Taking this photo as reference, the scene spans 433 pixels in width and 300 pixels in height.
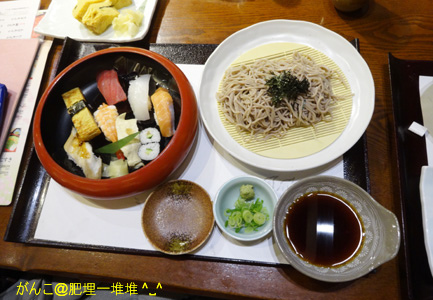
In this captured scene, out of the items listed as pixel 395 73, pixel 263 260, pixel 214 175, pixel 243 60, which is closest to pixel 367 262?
pixel 263 260

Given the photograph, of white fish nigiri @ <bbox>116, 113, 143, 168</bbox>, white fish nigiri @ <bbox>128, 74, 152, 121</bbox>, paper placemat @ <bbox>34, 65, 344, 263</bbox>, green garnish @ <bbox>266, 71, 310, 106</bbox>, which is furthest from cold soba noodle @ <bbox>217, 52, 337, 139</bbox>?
white fish nigiri @ <bbox>116, 113, 143, 168</bbox>

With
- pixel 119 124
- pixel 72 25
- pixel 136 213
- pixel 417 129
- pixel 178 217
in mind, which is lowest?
pixel 136 213

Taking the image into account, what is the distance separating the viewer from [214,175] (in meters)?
1.84

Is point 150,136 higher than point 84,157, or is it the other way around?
point 150,136

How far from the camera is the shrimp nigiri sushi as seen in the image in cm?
183

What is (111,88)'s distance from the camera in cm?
202

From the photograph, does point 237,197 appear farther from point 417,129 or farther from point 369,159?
point 417,129

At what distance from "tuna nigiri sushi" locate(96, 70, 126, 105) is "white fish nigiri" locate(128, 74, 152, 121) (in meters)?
0.09

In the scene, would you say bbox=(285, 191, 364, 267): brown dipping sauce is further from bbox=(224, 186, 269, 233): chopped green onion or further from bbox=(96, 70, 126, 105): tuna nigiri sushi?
bbox=(96, 70, 126, 105): tuna nigiri sushi

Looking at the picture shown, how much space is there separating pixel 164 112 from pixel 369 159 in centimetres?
132

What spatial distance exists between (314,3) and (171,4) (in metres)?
1.20

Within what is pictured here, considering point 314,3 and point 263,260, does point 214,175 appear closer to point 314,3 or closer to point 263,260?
point 263,260

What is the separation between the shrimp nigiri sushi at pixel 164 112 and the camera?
6.00 ft

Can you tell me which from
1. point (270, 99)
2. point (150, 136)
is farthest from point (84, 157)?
point (270, 99)
